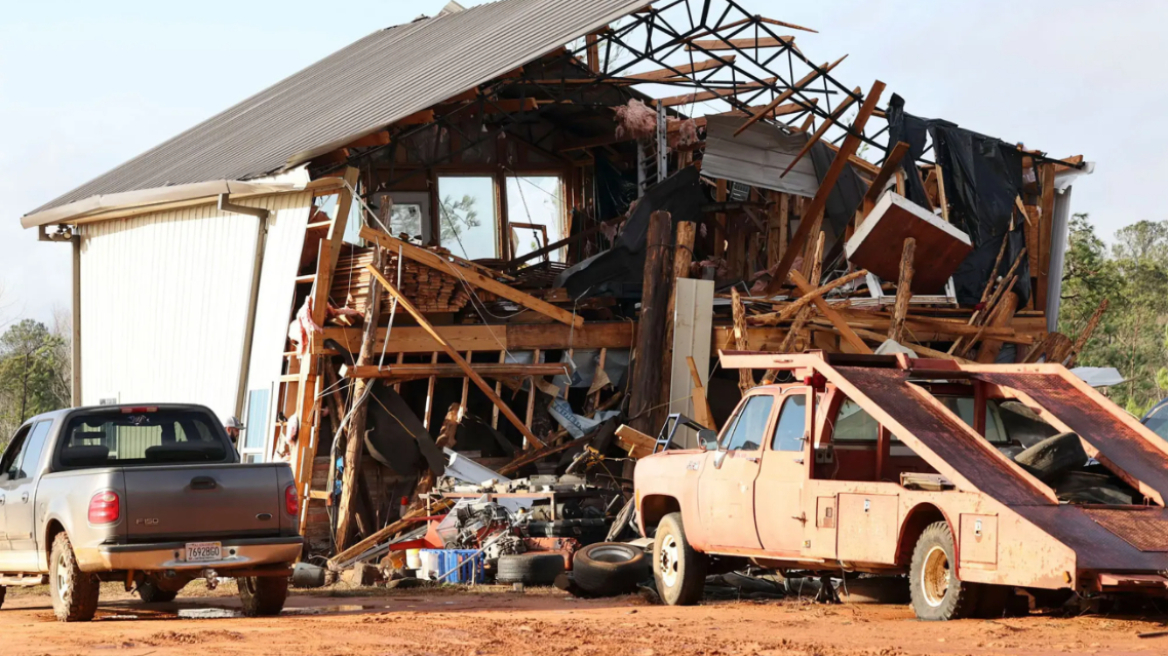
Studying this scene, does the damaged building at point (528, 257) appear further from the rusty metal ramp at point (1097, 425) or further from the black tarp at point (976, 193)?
the rusty metal ramp at point (1097, 425)

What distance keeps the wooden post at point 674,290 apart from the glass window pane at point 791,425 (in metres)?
8.13

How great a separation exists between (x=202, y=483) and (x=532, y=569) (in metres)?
4.24

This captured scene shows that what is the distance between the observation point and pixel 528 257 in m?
23.4

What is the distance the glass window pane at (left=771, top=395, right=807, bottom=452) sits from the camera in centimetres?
1121

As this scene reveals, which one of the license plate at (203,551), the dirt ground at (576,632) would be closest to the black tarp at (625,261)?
the dirt ground at (576,632)

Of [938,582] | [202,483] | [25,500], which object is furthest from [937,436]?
[25,500]

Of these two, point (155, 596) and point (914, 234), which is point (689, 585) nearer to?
point (155, 596)

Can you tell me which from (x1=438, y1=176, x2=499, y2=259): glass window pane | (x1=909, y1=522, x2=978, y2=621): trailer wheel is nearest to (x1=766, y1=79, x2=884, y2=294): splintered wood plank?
(x1=438, y1=176, x2=499, y2=259): glass window pane

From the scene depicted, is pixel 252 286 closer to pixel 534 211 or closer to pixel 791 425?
pixel 534 211

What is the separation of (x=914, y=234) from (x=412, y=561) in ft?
29.1

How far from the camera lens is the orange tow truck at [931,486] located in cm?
901

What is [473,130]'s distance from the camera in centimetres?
2455

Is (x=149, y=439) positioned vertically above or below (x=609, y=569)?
above

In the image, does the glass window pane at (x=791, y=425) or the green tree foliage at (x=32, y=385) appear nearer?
the glass window pane at (x=791, y=425)
